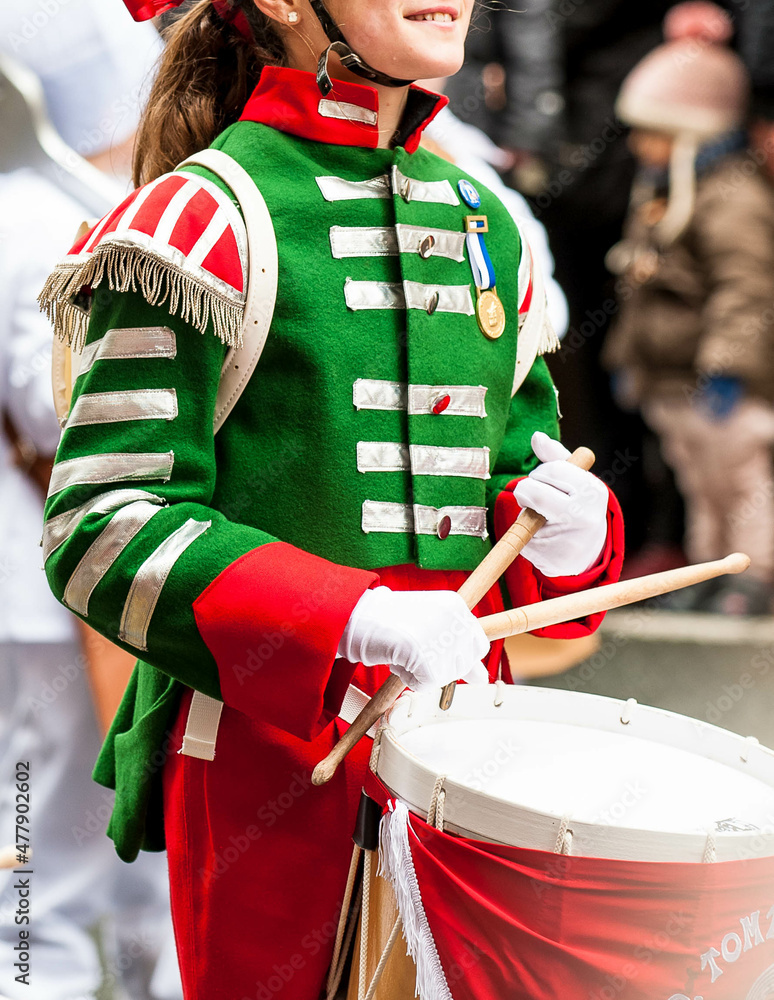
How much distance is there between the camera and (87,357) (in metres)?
1.21

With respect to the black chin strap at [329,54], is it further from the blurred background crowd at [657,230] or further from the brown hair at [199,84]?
the blurred background crowd at [657,230]

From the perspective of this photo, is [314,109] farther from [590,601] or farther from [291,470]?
[590,601]

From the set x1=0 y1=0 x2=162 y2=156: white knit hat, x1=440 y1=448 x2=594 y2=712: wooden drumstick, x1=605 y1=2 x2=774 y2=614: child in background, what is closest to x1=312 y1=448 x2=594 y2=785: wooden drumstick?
x1=440 y1=448 x2=594 y2=712: wooden drumstick

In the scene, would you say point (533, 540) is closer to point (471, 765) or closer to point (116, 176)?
point (471, 765)

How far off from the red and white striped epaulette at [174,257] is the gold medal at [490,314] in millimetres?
308

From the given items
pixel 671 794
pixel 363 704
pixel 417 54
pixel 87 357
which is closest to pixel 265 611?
pixel 363 704

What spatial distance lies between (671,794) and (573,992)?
26 cm

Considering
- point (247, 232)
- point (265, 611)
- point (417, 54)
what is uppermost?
point (417, 54)

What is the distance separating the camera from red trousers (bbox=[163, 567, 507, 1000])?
4.04 ft

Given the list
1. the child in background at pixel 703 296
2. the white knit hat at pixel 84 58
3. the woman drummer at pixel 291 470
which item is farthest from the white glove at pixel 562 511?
the child in background at pixel 703 296

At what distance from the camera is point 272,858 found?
4.05ft

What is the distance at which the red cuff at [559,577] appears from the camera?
1.39 metres

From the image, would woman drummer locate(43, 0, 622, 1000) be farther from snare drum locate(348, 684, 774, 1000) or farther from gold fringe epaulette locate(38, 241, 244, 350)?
snare drum locate(348, 684, 774, 1000)

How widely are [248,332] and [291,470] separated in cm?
15
